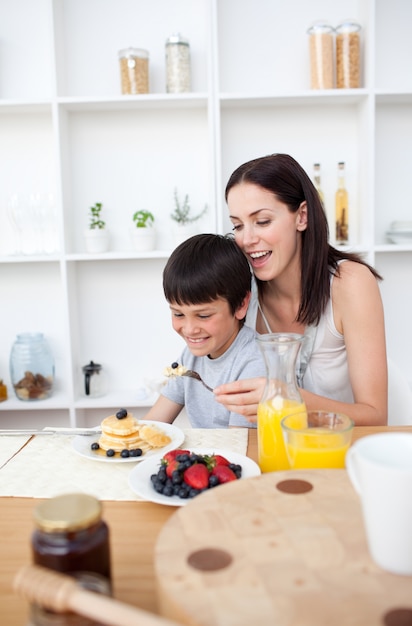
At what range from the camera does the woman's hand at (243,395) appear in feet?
3.81

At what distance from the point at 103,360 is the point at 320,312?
4.54ft

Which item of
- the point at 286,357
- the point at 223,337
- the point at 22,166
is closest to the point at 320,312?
the point at 223,337

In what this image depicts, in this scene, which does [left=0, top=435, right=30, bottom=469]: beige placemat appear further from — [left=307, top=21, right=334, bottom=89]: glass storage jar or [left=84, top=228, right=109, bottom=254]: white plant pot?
[left=307, top=21, right=334, bottom=89]: glass storage jar

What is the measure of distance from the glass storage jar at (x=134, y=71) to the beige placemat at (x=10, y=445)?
1633 millimetres

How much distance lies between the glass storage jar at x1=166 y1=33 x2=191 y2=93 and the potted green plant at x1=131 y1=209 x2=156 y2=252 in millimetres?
515

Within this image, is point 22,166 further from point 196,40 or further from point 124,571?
point 124,571

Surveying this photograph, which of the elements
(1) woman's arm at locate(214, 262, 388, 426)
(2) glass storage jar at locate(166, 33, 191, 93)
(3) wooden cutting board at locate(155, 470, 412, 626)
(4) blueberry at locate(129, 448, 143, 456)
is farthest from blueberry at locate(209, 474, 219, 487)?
(2) glass storage jar at locate(166, 33, 191, 93)

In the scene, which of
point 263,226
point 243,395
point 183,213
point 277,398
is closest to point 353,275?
point 263,226

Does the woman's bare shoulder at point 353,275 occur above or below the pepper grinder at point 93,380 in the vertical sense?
above

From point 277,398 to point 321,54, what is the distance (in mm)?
1831

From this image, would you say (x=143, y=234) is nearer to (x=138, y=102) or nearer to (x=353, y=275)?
(x=138, y=102)

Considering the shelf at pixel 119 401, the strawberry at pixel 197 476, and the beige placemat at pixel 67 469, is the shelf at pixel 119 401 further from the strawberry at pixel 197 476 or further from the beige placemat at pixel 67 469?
the strawberry at pixel 197 476

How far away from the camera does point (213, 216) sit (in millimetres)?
2369

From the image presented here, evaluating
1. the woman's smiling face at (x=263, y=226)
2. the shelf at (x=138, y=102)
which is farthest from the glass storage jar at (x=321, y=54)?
the woman's smiling face at (x=263, y=226)
